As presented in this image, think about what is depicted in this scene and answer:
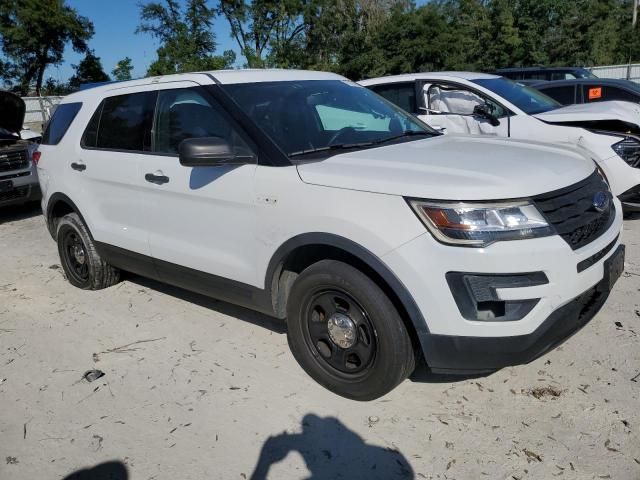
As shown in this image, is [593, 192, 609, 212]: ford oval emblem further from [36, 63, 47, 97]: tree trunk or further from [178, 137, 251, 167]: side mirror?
[36, 63, 47, 97]: tree trunk

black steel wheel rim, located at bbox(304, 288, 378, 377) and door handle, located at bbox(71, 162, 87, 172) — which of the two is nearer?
black steel wheel rim, located at bbox(304, 288, 378, 377)

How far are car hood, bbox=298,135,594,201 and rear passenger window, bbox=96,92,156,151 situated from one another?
159 cm

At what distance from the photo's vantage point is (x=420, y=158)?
3.03 m

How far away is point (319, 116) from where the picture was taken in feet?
12.2

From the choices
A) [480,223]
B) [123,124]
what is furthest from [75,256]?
[480,223]

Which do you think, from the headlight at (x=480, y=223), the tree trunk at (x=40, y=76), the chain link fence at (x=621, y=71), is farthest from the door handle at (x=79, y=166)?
the tree trunk at (x=40, y=76)

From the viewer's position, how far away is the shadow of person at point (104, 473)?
2678mm

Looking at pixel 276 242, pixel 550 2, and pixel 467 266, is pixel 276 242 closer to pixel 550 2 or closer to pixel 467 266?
pixel 467 266

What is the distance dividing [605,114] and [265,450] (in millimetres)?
5299

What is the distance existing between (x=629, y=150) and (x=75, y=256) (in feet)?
18.3

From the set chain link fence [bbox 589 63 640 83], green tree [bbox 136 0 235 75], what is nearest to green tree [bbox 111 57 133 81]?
green tree [bbox 136 0 235 75]

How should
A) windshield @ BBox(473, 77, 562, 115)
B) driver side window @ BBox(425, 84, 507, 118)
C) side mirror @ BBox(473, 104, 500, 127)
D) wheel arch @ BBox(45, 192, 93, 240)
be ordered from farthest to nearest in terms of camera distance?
driver side window @ BBox(425, 84, 507, 118) → windshield @ BBox(473, 77, 562, 115) → side mirror @ BBox(473, 104, 500, 127) → wheel arch @ BBox(45, 192, 93, 240)

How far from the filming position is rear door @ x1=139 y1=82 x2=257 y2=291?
132 inches

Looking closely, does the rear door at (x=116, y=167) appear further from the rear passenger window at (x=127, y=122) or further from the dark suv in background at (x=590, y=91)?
the dark suv in background at (x=590, y=91)
